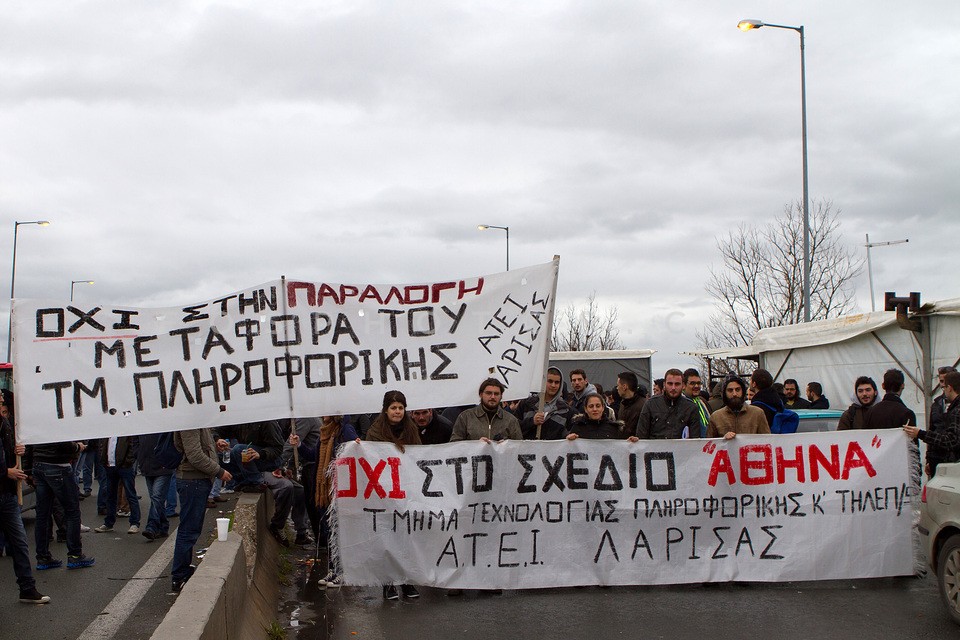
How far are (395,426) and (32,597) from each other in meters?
3.20

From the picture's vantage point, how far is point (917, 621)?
6.68m

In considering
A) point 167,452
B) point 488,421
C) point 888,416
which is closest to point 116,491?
point 167,452

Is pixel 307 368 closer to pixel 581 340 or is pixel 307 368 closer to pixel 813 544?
pixel 813 544

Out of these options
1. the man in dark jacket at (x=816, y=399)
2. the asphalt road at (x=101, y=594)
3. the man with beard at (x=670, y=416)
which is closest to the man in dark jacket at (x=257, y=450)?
the asphalt road at (x=101, y=594)

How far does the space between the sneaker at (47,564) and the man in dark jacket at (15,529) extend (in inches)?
54.8

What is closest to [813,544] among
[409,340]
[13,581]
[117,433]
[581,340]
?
[409,340]

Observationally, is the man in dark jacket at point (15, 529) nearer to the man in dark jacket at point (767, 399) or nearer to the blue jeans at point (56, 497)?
the blue jeans at point (56, 497)

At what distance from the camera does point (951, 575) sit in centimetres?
645

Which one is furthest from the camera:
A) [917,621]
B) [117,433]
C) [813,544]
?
[813,544]

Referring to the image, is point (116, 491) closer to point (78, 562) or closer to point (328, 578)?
point (78, 562)

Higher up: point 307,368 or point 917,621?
point 307,368

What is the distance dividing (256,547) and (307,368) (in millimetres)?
1563

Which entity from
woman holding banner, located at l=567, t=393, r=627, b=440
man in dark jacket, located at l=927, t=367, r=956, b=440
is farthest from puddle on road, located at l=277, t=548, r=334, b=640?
man in dark jacket, located at l=927, t=367, r=956, b=440

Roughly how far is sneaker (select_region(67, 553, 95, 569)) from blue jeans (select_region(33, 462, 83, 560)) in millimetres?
38
